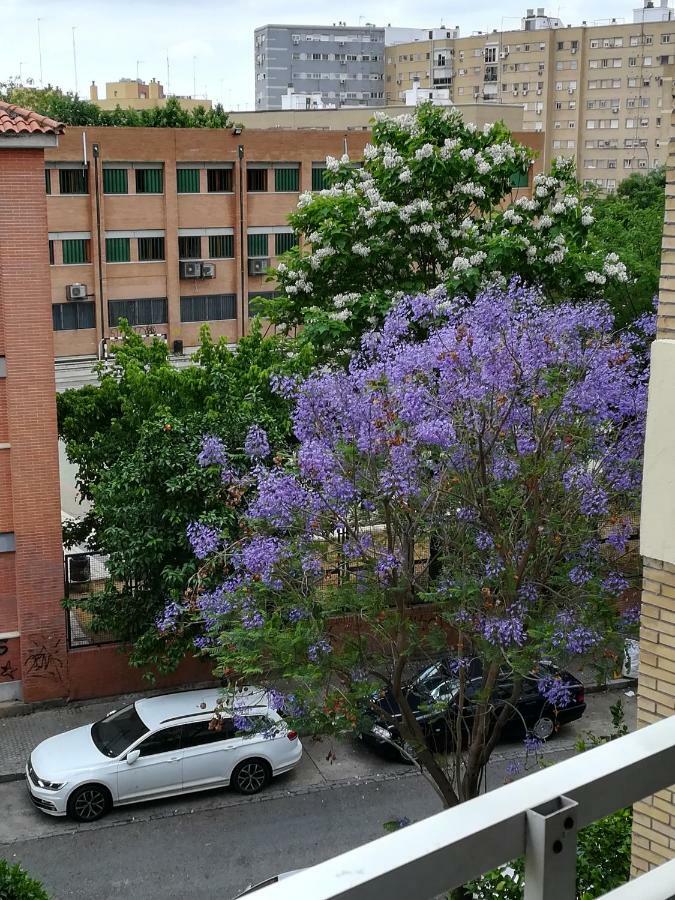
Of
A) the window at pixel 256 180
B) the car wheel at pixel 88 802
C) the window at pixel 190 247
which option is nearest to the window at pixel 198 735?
the car wheel at pixel 88 802

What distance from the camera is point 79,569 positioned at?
64.8 feet

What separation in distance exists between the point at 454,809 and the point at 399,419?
10.5 m

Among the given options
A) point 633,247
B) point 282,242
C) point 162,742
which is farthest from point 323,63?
point 162,742

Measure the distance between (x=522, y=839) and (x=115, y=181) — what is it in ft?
153

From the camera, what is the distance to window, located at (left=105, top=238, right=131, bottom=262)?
46719mm

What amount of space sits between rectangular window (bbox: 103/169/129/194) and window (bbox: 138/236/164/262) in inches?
96.4

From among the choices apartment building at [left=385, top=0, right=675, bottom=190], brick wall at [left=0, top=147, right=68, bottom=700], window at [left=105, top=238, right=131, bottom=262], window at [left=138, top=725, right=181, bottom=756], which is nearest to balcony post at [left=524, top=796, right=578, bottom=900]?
window at [left=138, top=725, right=181, bottom=756]

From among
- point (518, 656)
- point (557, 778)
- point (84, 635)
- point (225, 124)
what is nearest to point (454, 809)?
point (557, 778)

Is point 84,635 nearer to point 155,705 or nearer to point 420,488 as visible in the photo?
point 155,705

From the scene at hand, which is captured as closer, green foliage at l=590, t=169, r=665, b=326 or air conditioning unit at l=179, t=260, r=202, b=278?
green foliage at l=590, t=169, r=665, b=326

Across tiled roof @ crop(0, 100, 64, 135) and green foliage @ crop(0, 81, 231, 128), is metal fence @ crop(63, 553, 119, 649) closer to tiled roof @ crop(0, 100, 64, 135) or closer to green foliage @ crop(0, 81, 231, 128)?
tiled roof @ crop(0, 100, 64, 135)

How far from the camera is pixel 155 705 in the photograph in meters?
16.7

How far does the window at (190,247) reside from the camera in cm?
4841

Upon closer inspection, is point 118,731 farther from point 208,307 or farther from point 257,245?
point 257,245
